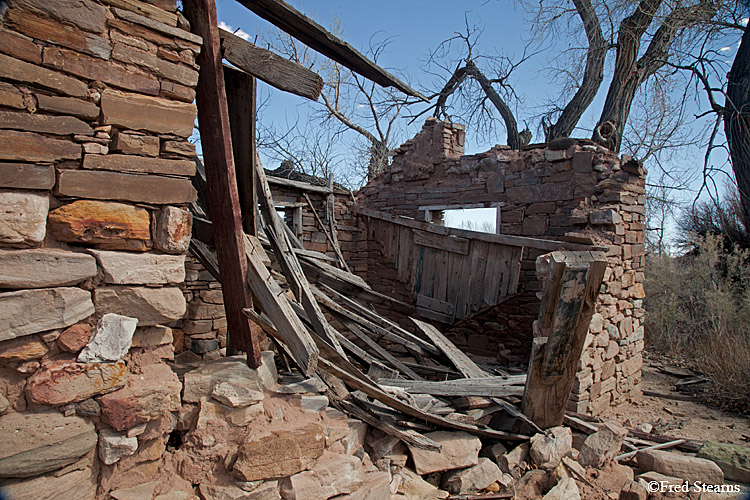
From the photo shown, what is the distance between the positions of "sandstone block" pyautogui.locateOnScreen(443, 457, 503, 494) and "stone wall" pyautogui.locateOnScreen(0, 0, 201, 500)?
6.06 ft

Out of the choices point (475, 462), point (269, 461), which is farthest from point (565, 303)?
point (269, 461)

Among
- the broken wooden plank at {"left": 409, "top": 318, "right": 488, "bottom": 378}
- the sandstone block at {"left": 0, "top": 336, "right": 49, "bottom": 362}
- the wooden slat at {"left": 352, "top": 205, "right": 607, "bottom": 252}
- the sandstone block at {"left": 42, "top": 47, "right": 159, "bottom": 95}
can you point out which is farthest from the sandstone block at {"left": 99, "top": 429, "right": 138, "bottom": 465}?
the wooden slat at {"left": 352, "top": 205, "right": 607, "bottom": 252}

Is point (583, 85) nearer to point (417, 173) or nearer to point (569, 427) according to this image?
point (417, 173)

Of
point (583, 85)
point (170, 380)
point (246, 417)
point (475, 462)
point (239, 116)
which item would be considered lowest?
point (475, 462)

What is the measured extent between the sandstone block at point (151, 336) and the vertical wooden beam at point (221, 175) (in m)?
0.57

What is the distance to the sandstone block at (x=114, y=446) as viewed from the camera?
193cm

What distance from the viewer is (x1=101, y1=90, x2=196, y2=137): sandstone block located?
1.96 meters

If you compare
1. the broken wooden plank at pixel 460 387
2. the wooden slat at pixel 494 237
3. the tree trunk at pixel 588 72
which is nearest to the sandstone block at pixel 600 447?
the broken wooden plank at pixel 460 387

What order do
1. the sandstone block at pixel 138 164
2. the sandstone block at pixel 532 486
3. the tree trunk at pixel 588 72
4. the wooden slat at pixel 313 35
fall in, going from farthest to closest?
the tree trunk at pixel 588 72 < the sandstone block at pixel 532 486 < the wooden slat at pixel 313 35 < the sandstone block at pixel 138 164

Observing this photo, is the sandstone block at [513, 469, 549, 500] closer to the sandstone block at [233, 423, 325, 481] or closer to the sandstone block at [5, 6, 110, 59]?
the sandstone block at [233, 423, 325, 481]

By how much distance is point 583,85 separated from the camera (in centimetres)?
1123

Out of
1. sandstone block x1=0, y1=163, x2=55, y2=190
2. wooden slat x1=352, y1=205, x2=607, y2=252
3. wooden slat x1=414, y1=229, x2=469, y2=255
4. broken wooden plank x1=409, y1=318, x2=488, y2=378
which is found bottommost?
broken wooden plank x1=409, y1=318, x2=488, y2=378

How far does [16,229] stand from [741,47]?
40.3 ft

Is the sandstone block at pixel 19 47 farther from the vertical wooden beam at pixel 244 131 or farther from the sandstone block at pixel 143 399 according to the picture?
the sandstone block at pixel 143 399
